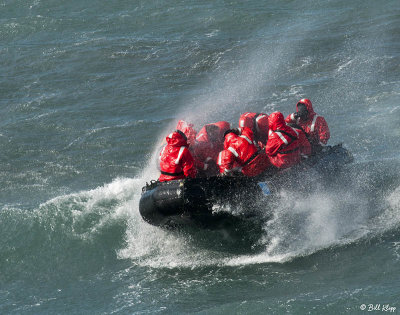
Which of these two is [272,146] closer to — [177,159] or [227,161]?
[227,161]

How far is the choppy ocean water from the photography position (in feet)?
32.3

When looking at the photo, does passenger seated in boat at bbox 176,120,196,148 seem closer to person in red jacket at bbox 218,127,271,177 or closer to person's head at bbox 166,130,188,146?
person's head at bbox 166,130,188,146

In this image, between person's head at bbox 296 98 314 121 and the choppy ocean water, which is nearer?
the choppy ocean water

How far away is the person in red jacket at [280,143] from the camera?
1073 centimetres

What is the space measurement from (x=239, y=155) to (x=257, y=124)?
1.28 meters

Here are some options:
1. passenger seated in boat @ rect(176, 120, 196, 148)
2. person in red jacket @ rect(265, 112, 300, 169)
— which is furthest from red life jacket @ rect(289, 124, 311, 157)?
passenger seated in boat @ rect(176, 120, 196, 148)

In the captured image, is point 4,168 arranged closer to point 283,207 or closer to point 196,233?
point 196,233

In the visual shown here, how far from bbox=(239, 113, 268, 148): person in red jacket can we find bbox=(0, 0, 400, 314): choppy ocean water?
1354 mm

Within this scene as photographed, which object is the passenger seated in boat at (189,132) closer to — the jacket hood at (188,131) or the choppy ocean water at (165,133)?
the jacket hood at (188,131)

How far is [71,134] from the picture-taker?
17.5 m

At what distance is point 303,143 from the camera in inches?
449

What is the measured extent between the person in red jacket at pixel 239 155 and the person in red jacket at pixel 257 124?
0.82m

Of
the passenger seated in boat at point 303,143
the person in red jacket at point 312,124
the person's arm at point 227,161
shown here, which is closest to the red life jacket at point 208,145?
the person's arm at point 227,161

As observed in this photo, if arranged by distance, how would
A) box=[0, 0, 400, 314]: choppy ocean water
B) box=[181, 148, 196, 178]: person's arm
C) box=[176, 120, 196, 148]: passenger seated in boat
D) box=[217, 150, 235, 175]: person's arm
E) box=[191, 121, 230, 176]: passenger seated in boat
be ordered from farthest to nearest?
box=[176, 120, 196, 148]: passenger seated in boat → box=[191, 121, 230, 176]: passenger seated in boat → box=[181, 148, 196, 178]: person's arm → box=[217, 150, 235, 175]: person's arm → box=[0, 0, 400, 314]: choppy ocean water
